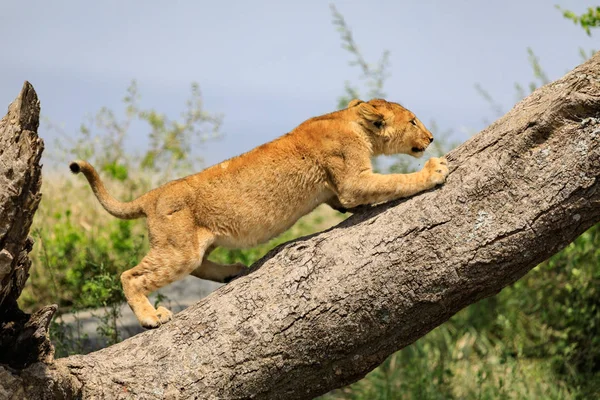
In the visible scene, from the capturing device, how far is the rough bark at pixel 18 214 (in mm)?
3719

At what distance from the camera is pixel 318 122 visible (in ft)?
16.7

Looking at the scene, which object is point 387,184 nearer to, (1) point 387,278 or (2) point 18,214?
(1) point 387,278

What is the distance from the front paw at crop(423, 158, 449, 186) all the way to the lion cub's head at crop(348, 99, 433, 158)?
923 mm

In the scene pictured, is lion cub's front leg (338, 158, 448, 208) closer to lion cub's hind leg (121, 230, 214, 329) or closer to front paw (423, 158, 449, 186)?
front paw (423, 158, 449, 186)

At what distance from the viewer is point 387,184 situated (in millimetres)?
4465

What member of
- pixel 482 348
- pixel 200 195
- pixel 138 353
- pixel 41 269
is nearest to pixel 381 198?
pixel 200 195

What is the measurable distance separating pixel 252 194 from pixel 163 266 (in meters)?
0.74

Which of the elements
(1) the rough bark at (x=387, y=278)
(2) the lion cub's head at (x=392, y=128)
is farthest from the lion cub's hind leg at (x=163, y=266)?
(2) the lion cub's head at (x=392, y=128)

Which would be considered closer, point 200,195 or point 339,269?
point 339,269

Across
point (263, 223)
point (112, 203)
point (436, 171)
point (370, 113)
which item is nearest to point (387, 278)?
point (436, 171)

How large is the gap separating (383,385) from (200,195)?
3288 mm

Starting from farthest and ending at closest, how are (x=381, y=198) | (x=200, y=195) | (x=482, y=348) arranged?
(x=482, y=348) < (x=200, y=195) < (x=381, y=198)

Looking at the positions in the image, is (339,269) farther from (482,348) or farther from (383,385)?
(482,348)

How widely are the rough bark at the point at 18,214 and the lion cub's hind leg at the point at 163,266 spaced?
0.97m
